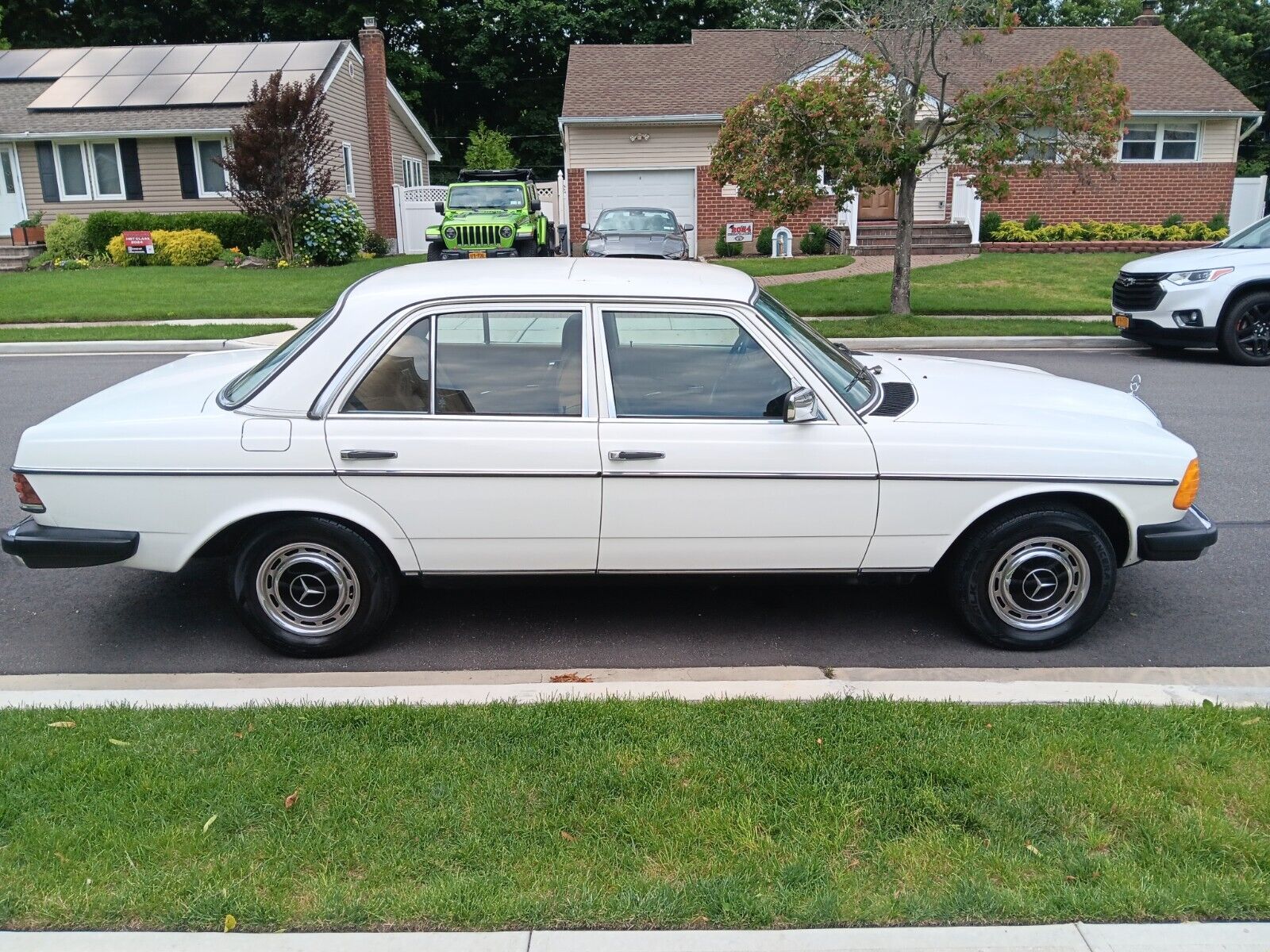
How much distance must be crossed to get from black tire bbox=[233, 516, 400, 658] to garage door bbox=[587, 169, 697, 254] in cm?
2366

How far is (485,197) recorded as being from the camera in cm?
2258

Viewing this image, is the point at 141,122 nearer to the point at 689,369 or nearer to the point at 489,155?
the point at 489,155

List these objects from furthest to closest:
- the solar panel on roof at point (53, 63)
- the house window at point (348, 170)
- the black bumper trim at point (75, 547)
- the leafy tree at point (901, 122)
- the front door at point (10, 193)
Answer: the solar panel on roof at point (53, 63), the house window at point (348, 170), the front door at point (10, 193), the leafy tree at point (901, 122), the black bumper trim at point (75, 547)

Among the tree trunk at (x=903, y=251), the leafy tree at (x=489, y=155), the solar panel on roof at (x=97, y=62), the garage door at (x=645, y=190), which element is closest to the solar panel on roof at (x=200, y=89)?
the solar panel on roof at (x=97, y=62)

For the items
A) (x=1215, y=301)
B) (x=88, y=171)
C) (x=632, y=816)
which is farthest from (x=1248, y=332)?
(x=88, y=171)

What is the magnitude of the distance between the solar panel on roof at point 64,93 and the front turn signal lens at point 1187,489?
31487 millimetres

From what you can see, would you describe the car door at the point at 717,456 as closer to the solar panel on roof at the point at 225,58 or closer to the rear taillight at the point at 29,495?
the rear taillight at the point at 29,495

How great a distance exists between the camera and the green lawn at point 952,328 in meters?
14.3

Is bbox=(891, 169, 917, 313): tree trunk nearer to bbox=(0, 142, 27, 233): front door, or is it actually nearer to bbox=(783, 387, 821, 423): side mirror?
bbox=(783, 387, 821, 423): side mirror

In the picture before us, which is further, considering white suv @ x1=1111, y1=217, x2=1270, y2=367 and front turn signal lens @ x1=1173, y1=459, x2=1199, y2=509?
white suv @ x1=1111, y1=217, x2=1270, y2=367

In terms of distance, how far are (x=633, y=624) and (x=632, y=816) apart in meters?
1.87

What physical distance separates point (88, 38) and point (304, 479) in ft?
164

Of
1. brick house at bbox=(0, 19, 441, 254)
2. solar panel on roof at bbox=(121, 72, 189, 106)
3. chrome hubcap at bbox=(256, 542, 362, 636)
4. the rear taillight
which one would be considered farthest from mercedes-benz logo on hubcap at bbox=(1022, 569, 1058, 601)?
solar panel on roof at bbox=(121, 72, 189, 106)

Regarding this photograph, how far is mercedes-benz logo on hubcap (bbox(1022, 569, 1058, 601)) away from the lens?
186 inches
